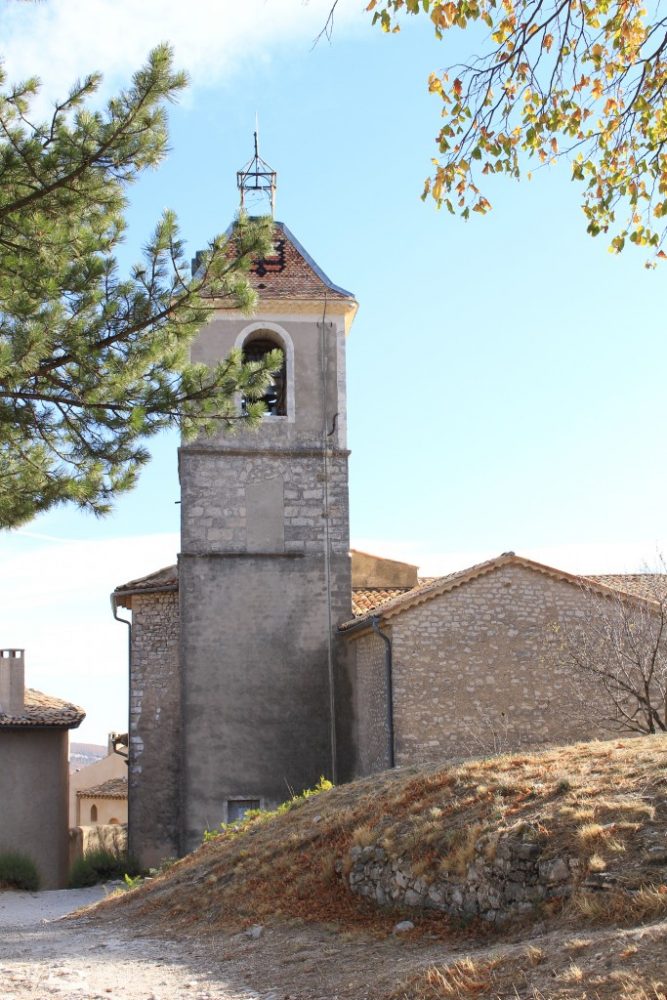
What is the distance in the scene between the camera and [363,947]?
855 cm

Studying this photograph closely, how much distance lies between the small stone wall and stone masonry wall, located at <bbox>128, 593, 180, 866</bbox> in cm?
1190

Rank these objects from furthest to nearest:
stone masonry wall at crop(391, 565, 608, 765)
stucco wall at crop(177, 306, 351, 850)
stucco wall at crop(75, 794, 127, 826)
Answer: stucco wall at crop(75, 794, 127, 826)
stucco wall at crop(177, 306, 351, 850)
stone masonry wall at crop(391, 565, 608, 765)

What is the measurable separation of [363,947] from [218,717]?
1195 cm

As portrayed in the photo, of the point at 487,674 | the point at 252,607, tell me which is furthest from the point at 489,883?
the point at 252,607

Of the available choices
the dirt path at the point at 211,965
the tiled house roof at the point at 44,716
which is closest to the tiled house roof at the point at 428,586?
the tiled house roof at the point at 44,716

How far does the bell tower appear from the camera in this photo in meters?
20.2

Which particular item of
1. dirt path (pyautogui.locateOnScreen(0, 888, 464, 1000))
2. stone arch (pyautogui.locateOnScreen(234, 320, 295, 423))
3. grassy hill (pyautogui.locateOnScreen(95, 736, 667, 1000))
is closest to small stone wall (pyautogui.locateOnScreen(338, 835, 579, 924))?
grassy hill (pyautogui.locateOnScreen(95, 736, 667, 1000))

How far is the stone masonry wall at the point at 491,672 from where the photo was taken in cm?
1847

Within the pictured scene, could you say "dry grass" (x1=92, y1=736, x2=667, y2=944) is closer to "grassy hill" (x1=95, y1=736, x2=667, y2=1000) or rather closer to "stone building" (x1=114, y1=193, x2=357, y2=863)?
"grassy hill" (x1=95, y1=736, x2=667, y2=1000)

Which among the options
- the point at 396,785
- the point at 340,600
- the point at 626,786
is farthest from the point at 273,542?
the point at 626,786

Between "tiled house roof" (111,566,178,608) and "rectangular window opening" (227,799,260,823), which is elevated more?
"tiled house roof" (111,566,178,608)

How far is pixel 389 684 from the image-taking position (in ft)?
60.7

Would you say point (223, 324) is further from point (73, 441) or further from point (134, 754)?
point (73, 441)

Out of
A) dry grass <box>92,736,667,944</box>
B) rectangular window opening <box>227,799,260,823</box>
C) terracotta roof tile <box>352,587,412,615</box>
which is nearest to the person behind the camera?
dry grass <box>92,736,667,944</box>
